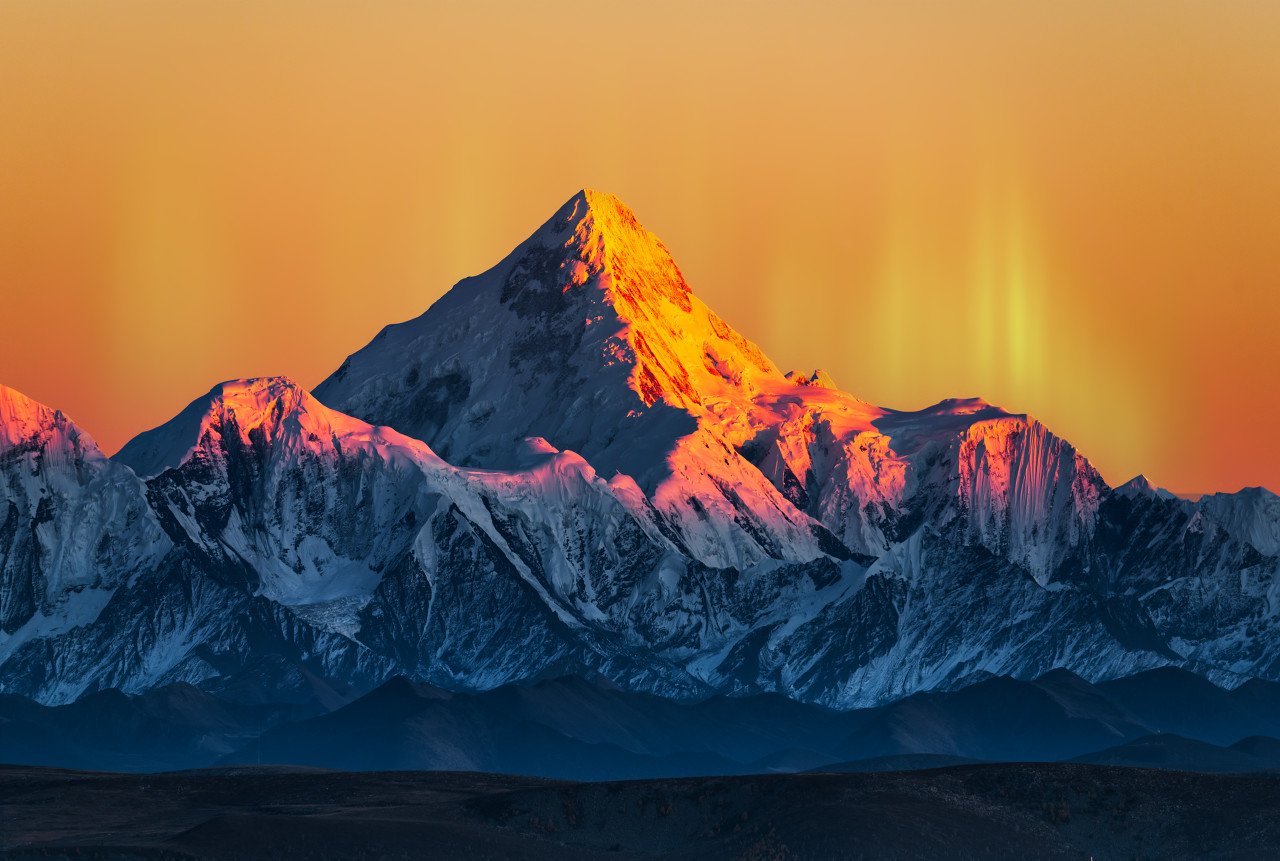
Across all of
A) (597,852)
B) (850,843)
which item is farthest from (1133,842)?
(597,852)

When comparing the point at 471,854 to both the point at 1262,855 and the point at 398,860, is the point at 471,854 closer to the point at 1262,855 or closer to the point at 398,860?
the point at 398,860

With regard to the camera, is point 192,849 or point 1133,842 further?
point 1133,842

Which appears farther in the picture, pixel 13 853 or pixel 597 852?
pixel 597 852

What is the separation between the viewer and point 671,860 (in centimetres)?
19575

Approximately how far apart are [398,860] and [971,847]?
3749 centimetres

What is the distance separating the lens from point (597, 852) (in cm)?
19700

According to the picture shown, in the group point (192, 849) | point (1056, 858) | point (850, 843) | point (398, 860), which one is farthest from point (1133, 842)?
point (192, 849)

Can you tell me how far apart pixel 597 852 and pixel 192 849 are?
27448 millimetres

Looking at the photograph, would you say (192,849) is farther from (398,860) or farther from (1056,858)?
(1056,858)

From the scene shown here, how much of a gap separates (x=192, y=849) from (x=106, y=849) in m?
5.35

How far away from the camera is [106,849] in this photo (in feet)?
611

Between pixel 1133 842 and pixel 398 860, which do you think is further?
pixel 1133 842

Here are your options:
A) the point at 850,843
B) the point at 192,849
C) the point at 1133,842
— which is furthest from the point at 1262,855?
the point at 192,849

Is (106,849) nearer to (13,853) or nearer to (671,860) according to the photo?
(13,853)
